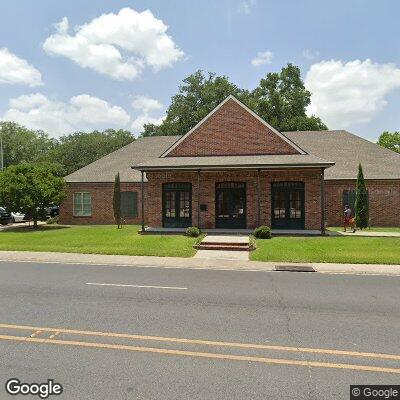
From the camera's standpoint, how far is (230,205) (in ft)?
72.6

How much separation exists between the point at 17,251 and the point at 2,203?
10.8 m

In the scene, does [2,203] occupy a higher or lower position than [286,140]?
lower

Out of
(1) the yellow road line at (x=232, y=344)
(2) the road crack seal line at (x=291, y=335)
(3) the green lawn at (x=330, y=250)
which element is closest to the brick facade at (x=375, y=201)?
(3) the green lawn at (x=330, y=250)

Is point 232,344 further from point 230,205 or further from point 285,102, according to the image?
point 285,102

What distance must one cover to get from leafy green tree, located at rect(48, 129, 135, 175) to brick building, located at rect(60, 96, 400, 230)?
4338 cm

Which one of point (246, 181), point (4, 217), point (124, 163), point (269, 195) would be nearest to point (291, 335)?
point (269, 195)

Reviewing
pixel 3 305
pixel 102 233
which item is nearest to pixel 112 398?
pixel 3 305

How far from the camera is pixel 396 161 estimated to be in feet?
86.2

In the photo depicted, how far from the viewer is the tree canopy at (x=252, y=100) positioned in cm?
5100

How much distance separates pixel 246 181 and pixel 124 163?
1305 cm

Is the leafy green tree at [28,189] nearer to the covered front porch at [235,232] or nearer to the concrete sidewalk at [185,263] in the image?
the covered front porch at [235,232]

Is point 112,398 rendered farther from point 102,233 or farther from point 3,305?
point 102,233

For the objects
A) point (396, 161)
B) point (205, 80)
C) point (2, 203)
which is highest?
point (205, 80)

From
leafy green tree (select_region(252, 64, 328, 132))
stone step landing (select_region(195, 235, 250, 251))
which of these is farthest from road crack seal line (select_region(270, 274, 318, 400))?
leafy green tree (select_region(252, 64, 328, 132))
